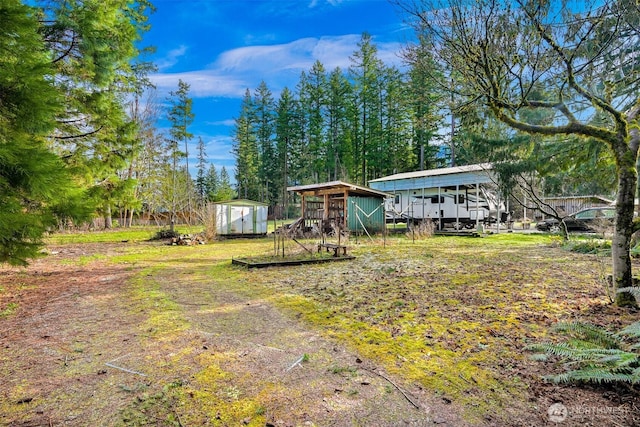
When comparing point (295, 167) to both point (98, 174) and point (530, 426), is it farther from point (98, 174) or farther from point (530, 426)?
point (530, 426)

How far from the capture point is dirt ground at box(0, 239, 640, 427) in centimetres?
213

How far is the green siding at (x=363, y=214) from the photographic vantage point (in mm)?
18469

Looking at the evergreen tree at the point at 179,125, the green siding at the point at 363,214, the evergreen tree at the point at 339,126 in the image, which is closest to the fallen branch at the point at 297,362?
the green siding at the point at 363,214

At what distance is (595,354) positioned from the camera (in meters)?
2.61

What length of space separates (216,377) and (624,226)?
511cm

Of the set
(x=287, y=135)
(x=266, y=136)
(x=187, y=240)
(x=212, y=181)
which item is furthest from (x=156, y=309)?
(x=212, y=181)

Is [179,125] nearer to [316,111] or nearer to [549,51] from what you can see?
[316,111]

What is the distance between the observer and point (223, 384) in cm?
258

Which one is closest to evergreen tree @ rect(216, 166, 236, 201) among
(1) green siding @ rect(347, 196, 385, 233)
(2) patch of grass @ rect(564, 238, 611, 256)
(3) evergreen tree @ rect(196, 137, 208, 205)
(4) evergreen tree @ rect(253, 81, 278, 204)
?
(3) evergreen tree @ rect(196, 137, 208, 205)

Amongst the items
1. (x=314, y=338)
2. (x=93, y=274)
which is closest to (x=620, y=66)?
(x=314, y=338)

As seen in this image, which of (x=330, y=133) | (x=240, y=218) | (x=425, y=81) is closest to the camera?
(x=425, y=81)

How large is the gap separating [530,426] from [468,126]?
6040mm

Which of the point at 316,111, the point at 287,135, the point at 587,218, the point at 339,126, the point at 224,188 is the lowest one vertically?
the point at 587,218

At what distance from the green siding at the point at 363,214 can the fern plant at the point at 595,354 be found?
1471cm
